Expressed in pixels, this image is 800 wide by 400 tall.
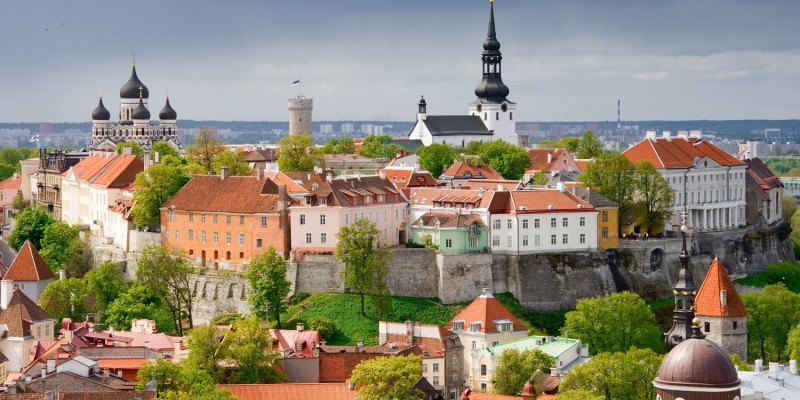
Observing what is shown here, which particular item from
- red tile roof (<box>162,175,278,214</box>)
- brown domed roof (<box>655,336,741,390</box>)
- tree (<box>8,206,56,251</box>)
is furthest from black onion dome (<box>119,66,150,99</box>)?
brown domed roof (<box>655,336,741,390</box>)

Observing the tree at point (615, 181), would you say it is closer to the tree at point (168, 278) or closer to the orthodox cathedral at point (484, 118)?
the tree at point (168, 278)

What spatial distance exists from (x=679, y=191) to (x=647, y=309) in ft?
80.9

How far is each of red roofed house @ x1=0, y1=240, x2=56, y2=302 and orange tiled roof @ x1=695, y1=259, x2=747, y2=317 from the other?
121ft

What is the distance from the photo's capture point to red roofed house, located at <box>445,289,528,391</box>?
277 feet

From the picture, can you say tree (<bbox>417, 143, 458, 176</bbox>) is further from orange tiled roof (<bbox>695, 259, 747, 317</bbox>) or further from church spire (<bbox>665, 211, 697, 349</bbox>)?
orange tiled roof (<bbox>695, 259, 747, 317</bbox>)

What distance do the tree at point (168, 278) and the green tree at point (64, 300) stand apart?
11.3ft

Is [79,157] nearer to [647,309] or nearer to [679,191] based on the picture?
[679,191]

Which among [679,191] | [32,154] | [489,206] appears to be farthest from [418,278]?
[32,154]

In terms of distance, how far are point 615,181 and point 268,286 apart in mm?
25889

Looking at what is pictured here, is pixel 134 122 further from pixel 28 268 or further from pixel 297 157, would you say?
pixel 28 268

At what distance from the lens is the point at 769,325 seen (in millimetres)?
90125

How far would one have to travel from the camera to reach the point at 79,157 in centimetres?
13750

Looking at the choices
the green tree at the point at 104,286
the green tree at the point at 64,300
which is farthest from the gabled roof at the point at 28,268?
the green tree at the point at 64,300

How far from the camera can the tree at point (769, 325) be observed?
89.1 metres
